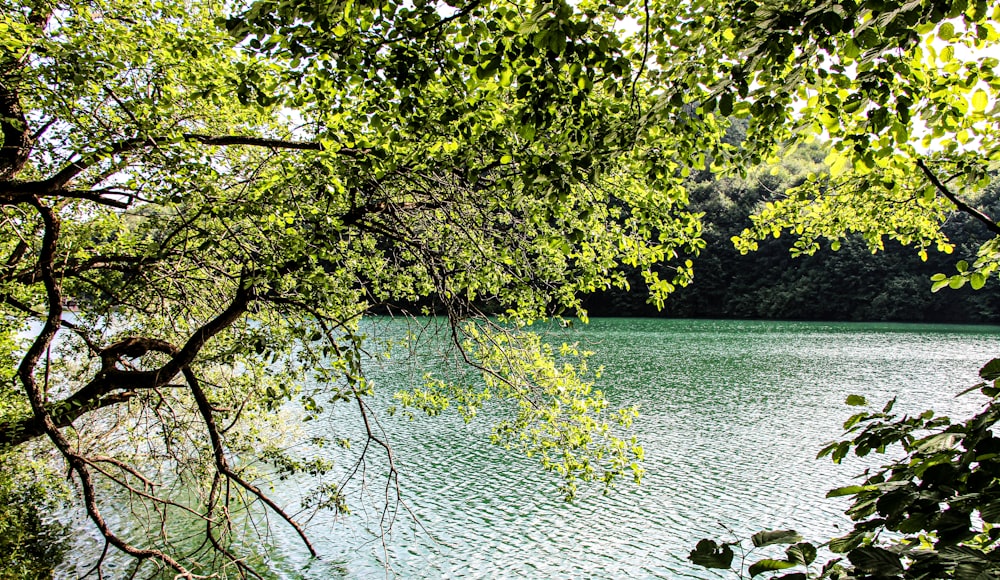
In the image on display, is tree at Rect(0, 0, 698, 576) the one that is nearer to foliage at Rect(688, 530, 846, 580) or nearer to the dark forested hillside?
foliage at Rect(688, 530, 846, 580)

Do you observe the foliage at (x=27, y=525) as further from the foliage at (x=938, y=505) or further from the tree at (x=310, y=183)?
the foliage at (x=938, y=505)

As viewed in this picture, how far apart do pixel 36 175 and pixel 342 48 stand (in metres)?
5.81

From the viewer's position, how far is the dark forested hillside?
2247 inches

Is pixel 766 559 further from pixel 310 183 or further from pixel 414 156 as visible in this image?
pixel 310 183

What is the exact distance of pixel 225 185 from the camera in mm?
6258

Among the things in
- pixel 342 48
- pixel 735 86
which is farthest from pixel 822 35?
pixel 342 48

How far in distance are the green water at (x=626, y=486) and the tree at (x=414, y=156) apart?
1.21 meters

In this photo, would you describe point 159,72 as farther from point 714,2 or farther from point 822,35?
point 822,35

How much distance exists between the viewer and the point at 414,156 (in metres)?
4.97

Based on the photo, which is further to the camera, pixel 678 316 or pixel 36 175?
pixel 678 316

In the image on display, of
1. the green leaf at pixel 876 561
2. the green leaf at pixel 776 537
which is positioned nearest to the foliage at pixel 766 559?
the green leaf at pixel 776 537

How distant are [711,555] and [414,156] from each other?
154 inches

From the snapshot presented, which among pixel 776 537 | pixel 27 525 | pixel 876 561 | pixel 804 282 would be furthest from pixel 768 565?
pixel 804 282

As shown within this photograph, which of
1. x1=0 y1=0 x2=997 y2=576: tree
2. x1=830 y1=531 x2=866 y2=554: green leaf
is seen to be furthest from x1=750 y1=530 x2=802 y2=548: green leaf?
x1=0 y1=0 x2=997 y2=576: tree
